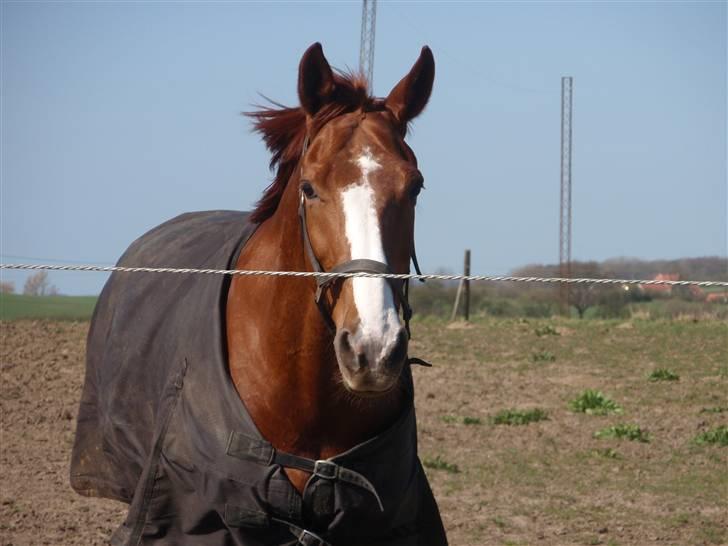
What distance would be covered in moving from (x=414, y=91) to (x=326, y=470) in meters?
1.30

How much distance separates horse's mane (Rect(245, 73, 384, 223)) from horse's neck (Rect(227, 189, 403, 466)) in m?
0.26

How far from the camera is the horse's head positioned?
2.86 meters

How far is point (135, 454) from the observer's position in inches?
166

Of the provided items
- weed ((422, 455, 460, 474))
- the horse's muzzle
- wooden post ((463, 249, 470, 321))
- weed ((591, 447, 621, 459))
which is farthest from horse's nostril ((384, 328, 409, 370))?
wooden post ((463, 249, 470, 321))

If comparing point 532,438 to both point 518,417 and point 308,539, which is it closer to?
point 518,417

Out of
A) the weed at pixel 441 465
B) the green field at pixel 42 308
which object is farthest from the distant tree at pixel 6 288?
the weed at pixel 441 465

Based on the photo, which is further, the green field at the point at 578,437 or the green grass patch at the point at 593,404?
the green grass patch at the point at 593,404

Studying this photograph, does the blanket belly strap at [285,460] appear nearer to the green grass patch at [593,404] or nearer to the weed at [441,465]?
the weed at [441,465]

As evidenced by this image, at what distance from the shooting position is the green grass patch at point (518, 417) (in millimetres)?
8867

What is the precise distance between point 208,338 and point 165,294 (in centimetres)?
86

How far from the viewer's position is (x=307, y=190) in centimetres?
328

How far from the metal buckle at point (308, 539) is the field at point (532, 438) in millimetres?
2657

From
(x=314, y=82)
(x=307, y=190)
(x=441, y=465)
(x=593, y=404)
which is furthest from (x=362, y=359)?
(x=593, y=404)

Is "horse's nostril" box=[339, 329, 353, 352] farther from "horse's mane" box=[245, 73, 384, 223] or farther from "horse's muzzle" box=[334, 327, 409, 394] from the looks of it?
"horse's mane" box=[245, 73, 384, 223]
